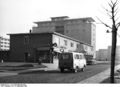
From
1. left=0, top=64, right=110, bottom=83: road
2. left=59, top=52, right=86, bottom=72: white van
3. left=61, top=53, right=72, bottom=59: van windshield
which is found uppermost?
left=61, top=53, right=72, bottom=59: van windshield

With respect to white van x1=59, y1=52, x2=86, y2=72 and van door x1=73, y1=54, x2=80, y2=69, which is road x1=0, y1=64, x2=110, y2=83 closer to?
white van x1=59, y1=52, x2=86, y2=72

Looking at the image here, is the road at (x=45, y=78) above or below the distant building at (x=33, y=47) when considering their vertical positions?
below

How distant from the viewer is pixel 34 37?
41.2 meters

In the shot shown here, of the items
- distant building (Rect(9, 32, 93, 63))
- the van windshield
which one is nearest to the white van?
the van windshield

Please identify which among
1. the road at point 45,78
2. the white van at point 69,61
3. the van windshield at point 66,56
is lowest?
the road at point 45,78

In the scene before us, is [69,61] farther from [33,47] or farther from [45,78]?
[33,47]

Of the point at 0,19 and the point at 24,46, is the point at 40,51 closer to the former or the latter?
the point at 24,46

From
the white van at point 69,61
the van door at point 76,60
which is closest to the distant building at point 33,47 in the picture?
the van door at point 76,60

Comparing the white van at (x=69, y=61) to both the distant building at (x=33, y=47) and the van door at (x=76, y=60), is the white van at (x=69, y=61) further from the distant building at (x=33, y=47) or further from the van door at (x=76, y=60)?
the distant building at (x=33, y=47)

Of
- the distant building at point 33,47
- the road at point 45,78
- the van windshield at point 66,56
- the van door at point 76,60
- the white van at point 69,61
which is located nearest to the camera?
the road at point 45,78

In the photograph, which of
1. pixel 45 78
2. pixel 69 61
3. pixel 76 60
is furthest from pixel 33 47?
pixel 45 78

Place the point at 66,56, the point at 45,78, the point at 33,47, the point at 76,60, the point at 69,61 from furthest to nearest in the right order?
the point at 33,47
the point at 76,60
the point at 66,56
the point at 69,61
the point at 45,78

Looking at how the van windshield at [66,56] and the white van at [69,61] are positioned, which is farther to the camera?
the van windshield at [66,56]

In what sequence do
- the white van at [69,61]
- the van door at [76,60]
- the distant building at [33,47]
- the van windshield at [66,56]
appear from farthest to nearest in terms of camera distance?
the distant building at [33,47], the van door at [76,60], the van windshield at [66,56], the white van at [69,61]
